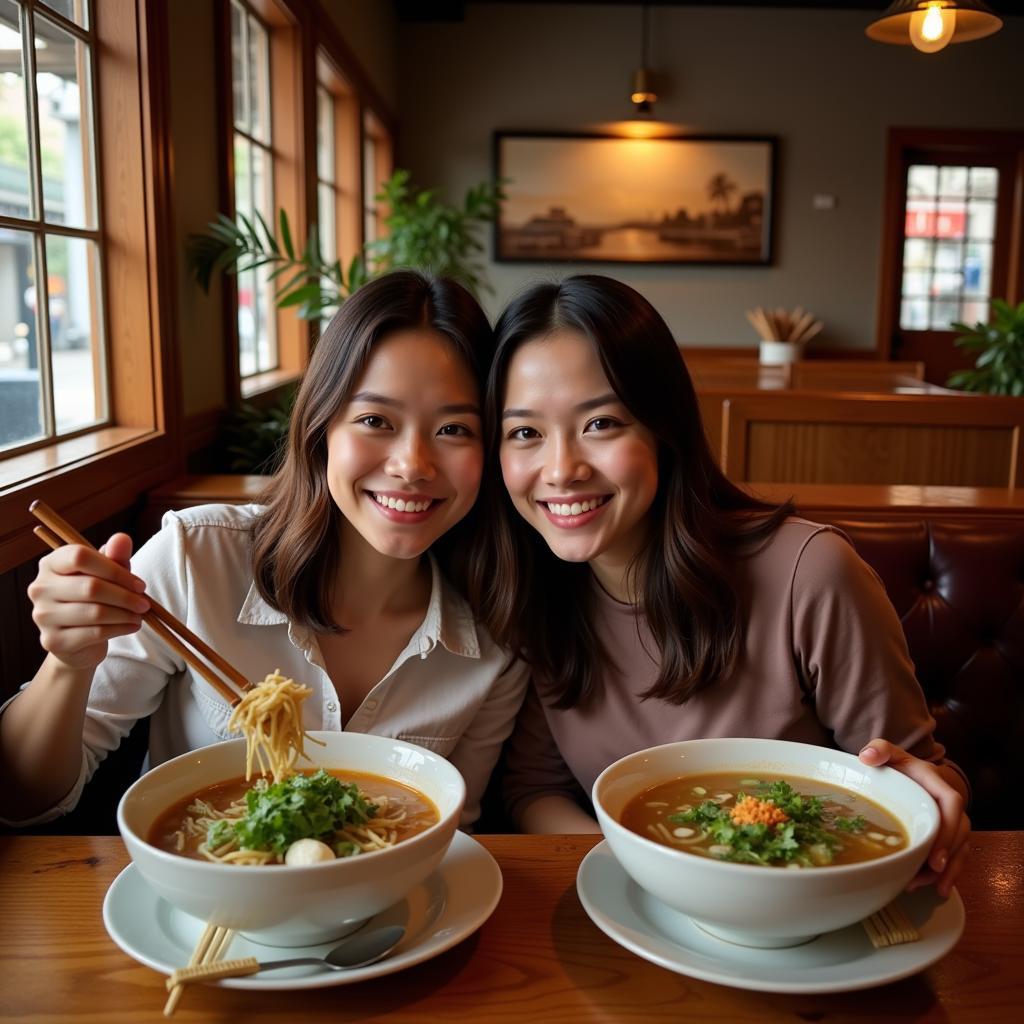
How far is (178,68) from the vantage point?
2783 millimetres

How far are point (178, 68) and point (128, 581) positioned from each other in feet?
7.21

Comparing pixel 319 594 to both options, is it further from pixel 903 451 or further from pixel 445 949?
pixel 903 451

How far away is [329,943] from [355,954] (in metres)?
0.05

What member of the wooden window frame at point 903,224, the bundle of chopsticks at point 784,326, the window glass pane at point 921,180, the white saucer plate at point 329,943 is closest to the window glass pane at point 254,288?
the white saucer plate at point 329,943

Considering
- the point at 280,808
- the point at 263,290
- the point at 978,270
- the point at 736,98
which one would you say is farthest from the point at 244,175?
the point at 978,270

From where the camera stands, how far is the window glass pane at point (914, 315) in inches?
335

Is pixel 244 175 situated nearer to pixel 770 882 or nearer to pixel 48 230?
pixel 48 230

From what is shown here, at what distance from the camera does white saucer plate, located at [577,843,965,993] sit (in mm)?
841

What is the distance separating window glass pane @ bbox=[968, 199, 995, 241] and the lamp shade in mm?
5922

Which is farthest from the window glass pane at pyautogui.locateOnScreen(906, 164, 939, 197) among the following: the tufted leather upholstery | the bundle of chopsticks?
the tufted leather upholstery

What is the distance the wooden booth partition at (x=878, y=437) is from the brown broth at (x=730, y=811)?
2.20m

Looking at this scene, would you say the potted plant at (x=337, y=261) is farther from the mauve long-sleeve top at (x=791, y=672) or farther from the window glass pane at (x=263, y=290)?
the mauve long-sleeve top at (x=791, y=672)

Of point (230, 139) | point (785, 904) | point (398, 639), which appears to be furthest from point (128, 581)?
point (230, 139)

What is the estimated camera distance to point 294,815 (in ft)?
2.92
